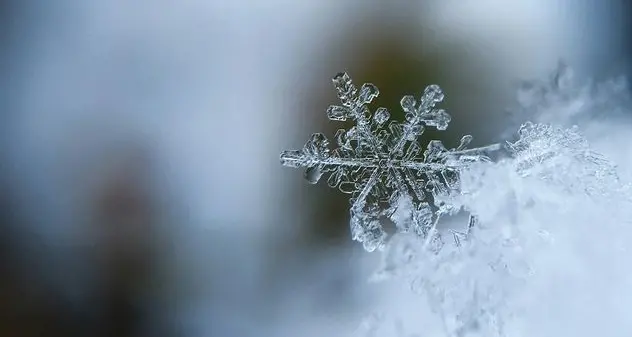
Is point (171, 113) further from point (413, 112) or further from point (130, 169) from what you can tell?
point (413, 112)

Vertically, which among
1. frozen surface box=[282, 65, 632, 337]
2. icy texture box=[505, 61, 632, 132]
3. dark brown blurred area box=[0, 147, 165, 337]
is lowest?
dark brown blurred area box=[0, 147, 165, 337]

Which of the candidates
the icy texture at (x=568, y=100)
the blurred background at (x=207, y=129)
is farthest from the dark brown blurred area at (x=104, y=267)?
the icy texture at (x=568, y=100)

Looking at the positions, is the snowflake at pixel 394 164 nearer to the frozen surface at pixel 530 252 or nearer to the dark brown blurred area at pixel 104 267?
the frozen surface at pixel 530 252

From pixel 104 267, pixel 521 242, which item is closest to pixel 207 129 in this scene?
pixel 104 267

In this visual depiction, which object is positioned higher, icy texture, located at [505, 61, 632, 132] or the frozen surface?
icy texture, located at [505, 61, 632, 132]

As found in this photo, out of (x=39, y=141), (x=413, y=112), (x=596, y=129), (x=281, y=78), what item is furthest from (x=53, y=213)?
(x=596, y=129)

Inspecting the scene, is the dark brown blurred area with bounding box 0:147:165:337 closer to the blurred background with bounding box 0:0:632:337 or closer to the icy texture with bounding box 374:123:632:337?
the blurred background with bounding box 0:0:632:337

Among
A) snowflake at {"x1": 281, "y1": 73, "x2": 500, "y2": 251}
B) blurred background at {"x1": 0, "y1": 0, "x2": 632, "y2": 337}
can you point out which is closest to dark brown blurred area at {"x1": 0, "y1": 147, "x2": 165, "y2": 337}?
blurred background at {"x1": 0, "y1": 0, "x2": 632, "y2": 337}
